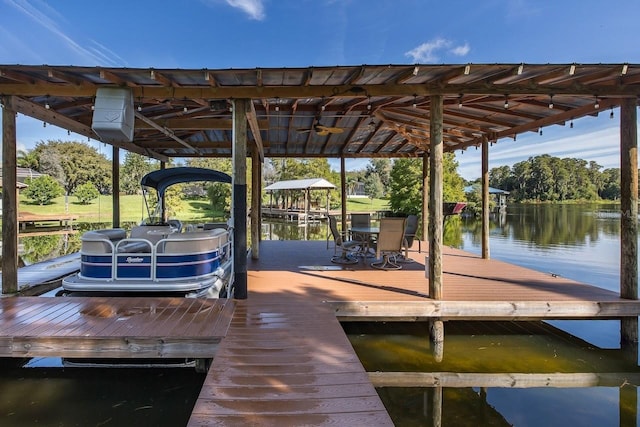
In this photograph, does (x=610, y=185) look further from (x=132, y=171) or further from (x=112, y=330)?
(x=112, y=330)

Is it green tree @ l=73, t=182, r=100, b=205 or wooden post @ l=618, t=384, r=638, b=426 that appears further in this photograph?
green tree @ l=73, t=182, r=100, b=205

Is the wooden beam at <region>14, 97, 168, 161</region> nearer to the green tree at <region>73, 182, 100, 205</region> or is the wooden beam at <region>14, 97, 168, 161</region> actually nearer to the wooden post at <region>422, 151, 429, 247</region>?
the wooden post at <region>422, 151, 429, 247</region>

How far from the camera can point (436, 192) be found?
4449 mm

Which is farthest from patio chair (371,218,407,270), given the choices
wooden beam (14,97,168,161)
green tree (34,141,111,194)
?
green tree (34,141,111,194)

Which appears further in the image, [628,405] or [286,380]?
[628,405]

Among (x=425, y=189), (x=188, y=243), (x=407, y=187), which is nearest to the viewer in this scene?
(x=188, y=243)

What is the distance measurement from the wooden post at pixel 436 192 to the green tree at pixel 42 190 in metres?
33.9

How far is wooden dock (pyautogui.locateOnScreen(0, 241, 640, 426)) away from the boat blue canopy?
1996 millimetres

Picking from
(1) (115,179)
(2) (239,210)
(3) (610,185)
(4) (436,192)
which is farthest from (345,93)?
(3) (610,185)

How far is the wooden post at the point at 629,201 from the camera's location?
4535 mm

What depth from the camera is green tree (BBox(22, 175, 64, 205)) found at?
2876cm

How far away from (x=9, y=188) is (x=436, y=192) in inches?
211

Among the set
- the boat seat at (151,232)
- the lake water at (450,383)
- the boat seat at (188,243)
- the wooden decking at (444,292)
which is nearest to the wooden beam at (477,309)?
the wooden decking at (444,292)

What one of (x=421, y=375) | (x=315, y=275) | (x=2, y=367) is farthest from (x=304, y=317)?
(x=2, y=367)
